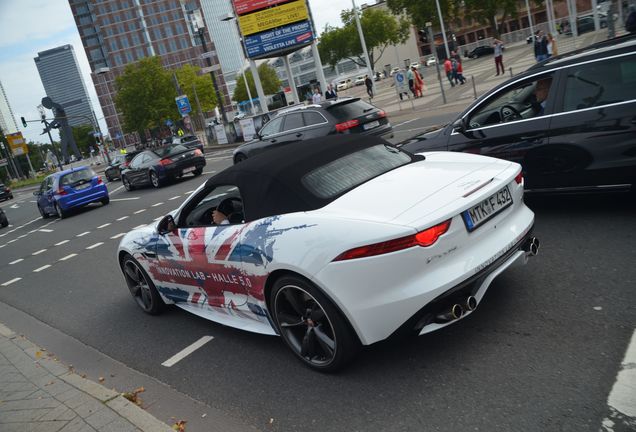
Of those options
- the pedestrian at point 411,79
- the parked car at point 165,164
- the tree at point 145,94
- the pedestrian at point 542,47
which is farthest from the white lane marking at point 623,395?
the tree at point 145,94

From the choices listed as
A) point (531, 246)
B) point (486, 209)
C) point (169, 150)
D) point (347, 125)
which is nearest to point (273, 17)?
point (169, 150)

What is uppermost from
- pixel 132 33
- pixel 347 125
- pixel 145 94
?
pixel 132 33

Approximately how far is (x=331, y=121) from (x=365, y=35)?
246ft

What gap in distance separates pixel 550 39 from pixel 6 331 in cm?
2643

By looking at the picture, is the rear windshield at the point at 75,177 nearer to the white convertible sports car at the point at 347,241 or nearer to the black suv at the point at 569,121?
the white convertible sports car at the point at 347,241

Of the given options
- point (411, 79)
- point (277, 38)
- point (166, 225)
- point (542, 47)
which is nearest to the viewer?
point (166, 225)

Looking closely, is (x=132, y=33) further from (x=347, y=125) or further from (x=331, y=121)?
(x=347, y=125)

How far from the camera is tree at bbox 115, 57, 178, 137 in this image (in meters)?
65.9

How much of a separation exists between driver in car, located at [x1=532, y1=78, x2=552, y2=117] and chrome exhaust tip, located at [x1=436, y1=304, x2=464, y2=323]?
3304 millimetres

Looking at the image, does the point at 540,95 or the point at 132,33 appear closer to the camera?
the point at 540,95

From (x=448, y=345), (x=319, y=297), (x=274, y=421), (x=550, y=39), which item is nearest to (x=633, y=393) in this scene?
(x=448, y=345)

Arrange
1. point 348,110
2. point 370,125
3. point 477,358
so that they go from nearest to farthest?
point 477,358
point 370,125
point 348,110

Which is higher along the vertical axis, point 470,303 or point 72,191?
point 72,191

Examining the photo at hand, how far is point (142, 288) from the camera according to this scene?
237 inches
